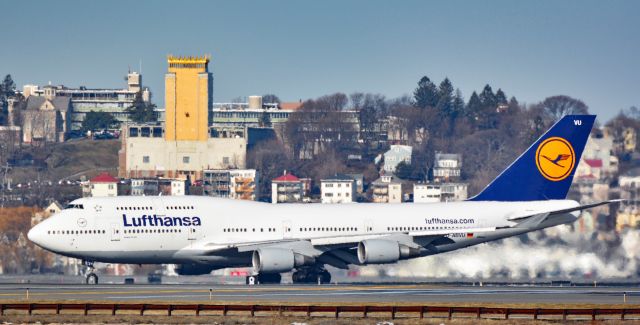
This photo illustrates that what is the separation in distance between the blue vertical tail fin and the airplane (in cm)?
8

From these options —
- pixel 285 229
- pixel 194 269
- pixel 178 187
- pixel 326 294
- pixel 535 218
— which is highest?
pixel 178 187

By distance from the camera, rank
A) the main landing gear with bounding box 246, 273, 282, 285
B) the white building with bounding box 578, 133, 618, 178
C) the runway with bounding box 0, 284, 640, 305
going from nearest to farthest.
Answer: the runway with bounding box 0, 284, 640, 305, the main landing gear with bounding box 246, 273, 282, 285, the white building with bounding box 578, 133, 618, 178

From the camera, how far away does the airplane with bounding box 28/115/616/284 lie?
7731cm

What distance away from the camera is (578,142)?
281 ft

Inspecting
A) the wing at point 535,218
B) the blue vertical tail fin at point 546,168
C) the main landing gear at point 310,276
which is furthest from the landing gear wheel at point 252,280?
the wing at point 535,218

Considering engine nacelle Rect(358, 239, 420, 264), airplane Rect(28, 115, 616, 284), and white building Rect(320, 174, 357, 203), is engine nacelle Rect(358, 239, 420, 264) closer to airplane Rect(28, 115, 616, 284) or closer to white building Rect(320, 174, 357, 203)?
airplane Rect(28, 115, 616, 284)

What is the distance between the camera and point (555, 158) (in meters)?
85.2

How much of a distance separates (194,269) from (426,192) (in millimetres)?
110938

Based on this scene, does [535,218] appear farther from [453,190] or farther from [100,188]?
[100,188]

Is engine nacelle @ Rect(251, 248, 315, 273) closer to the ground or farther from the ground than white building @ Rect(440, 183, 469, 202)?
closer to the ground

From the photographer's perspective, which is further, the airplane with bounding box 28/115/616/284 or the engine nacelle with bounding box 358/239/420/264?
the engine nacelle with bounding box 358/239/420/264

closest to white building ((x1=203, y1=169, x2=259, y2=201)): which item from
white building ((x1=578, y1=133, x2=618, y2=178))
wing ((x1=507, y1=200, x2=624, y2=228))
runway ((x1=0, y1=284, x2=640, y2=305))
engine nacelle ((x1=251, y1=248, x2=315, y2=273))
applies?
white building ((x1=578, y1=133, x2=618, y2=178))

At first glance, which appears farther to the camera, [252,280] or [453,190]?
[453,190]

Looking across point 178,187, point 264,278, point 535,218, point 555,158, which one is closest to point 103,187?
point 178,187
